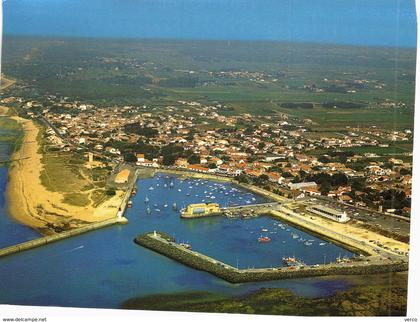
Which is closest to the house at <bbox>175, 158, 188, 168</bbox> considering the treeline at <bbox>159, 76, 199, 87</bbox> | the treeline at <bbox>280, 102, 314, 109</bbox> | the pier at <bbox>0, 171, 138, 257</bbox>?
the pier at <bbox>0, 171, 138, 257</bbox>

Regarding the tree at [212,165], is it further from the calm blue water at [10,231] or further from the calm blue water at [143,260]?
the calm blue water at [10,231]

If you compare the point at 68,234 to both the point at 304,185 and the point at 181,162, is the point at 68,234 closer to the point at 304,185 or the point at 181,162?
the point at 181,162

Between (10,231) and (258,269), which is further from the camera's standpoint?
(10,231)

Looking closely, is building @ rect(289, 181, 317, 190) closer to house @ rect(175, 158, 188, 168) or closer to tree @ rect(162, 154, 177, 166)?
house @ rect(175, 158, 188, 168)

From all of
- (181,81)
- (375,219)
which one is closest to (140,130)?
(181,81)

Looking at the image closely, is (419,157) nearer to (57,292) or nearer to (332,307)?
(332,307)

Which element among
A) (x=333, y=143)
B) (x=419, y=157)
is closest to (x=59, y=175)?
(x=333, y=143)

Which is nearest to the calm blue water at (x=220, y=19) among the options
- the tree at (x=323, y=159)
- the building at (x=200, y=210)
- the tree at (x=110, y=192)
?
the tree at (x=323, y=159)
